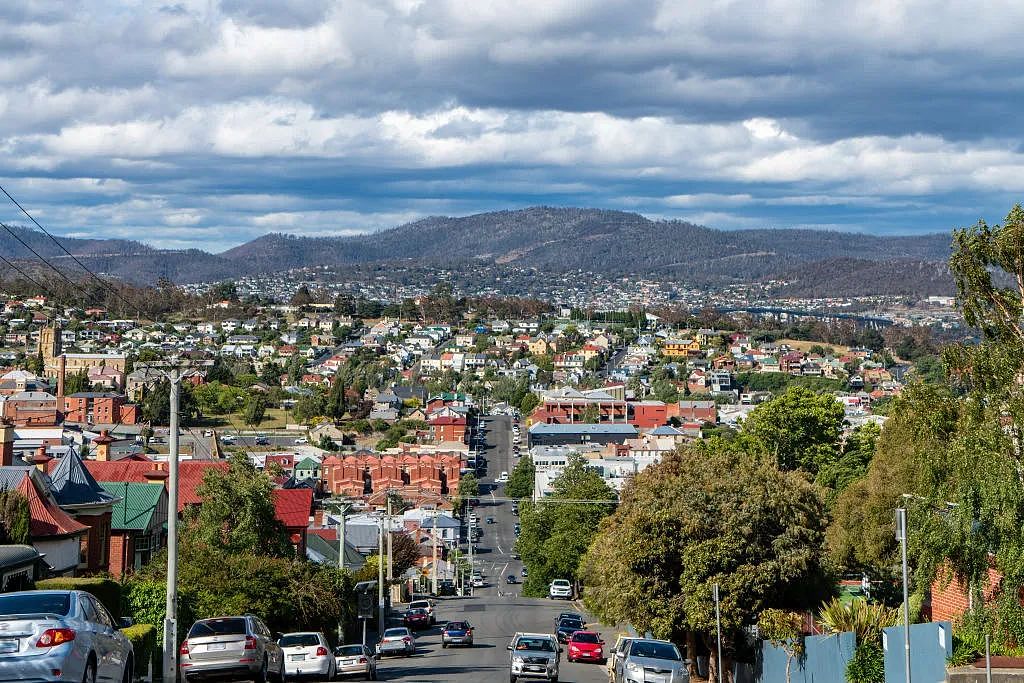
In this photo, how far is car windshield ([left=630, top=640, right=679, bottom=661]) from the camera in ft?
103

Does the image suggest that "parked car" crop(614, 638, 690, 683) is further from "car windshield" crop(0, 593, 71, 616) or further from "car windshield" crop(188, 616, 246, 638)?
"car windshield" crop(0, 593, 71, 616)

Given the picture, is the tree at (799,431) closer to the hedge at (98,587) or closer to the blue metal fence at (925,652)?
the blue metal fence at (925,652)

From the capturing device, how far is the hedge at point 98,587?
30828mm

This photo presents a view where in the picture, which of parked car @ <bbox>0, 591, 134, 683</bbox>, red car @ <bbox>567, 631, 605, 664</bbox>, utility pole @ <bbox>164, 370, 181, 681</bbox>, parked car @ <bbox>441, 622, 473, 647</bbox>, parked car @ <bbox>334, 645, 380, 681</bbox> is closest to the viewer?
parked car @ <bbox>0, 591, 134, 683</bbox>

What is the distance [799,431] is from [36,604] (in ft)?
242

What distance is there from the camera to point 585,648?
47.4 m

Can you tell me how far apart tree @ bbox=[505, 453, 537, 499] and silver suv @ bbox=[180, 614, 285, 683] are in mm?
128806

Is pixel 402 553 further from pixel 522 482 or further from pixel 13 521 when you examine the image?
pixel 13 521

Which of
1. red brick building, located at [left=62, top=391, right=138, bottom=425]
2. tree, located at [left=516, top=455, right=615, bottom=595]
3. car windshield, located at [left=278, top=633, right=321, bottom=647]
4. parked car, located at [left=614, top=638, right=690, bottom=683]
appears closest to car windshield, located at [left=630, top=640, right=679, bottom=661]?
parked car, located at [left=614, top=638, right=690, bottom=683]

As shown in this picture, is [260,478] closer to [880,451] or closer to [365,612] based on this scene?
[365,612]

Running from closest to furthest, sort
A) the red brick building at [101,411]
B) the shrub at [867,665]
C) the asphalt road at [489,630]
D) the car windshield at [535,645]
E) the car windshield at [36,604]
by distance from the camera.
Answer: the car windshield at [36,604]
the shrub at [867,665]
the car windshield at [535,645]
the asphalt road at [489,630]
the red brick building at [101,411]

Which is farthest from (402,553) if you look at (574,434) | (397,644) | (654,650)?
(574,434)

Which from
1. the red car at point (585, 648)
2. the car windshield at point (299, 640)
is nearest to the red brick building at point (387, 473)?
the red car at point (585, 648)

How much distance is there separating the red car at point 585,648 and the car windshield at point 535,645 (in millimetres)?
11616
